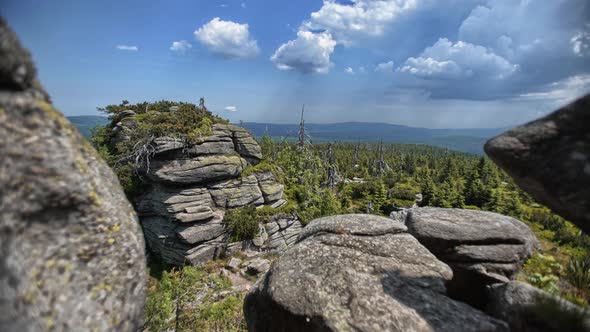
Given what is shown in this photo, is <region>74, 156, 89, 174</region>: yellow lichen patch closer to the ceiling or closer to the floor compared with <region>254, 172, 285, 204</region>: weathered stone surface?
closer to the ceiling

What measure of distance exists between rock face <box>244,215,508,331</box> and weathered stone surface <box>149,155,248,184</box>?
816 inches

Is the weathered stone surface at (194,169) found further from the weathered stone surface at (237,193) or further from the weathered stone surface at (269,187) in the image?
the weathered stone surface at (269,187)

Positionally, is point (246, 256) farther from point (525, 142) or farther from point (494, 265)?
point (525, 142)

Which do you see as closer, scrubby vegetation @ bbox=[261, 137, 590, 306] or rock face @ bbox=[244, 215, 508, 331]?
rock face @ bbox=[244, 215, 508, 331]

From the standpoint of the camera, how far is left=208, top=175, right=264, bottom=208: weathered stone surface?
28.8 m

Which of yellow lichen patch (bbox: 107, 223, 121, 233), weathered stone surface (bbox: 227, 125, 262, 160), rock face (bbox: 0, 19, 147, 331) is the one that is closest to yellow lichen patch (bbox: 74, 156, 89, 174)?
rock face (bbox: 0, 19, 147, 331)

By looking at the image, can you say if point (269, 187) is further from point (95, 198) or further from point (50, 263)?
point (50, 263)

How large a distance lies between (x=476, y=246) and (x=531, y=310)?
4061mm

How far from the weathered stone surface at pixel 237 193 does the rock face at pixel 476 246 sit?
22705 millimetres

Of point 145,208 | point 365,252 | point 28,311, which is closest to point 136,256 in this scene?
point 28,311

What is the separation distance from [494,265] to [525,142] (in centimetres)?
544

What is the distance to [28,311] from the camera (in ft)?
10.2

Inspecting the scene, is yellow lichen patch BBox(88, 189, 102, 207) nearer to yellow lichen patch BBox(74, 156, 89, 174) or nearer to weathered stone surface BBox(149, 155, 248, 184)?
yellow lichen patch BBox(74, 156, 89, 174)

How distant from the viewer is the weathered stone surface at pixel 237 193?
28844 millimetres
